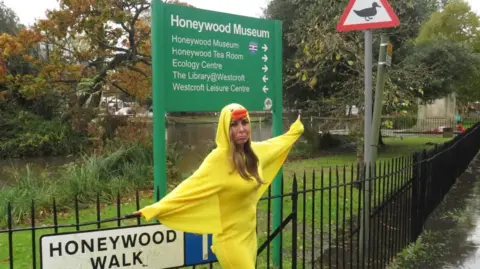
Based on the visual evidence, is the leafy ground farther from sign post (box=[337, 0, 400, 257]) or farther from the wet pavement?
the wet pavement

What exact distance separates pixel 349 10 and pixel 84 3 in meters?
11.2

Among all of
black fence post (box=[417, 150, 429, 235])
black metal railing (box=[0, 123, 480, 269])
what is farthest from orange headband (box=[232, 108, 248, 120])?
black fence post (box=[417, 150, 429, 235])

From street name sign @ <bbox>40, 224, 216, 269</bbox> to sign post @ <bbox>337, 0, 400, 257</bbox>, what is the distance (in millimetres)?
2020

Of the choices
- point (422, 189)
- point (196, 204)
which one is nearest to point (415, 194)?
point (422, 189)

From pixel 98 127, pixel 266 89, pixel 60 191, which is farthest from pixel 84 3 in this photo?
pixel 266 89

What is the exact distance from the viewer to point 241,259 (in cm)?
268

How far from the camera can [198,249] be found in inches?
115

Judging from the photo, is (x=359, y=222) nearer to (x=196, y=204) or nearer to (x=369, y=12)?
(x=369, y=12)

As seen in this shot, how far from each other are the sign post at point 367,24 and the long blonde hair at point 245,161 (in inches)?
72.1

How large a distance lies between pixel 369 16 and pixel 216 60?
158cm

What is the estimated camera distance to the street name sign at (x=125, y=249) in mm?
2332

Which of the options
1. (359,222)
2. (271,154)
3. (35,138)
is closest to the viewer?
(271,154)

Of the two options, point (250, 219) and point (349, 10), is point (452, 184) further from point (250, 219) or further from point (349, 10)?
point (250, 219)

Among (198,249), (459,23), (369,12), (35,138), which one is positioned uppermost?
(459,23)
